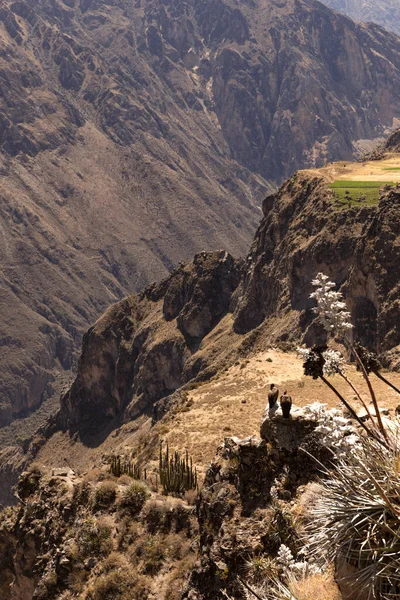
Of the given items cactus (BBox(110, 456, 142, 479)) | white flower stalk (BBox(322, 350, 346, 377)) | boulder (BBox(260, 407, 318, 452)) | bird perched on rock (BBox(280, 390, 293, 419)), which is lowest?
cactus (BBox(110, 456, 142, 479))

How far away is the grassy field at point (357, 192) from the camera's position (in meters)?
55.6

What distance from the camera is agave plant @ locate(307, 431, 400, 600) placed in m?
8.23

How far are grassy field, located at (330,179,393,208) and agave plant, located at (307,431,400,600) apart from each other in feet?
158

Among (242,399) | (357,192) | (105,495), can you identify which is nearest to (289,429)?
(105,495)

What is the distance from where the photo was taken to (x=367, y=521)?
28.4 feet

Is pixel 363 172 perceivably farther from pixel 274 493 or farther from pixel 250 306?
pixel 274 493

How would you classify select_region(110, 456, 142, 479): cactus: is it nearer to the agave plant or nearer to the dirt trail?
the dirt trail

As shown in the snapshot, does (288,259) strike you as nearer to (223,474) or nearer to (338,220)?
(338,220)

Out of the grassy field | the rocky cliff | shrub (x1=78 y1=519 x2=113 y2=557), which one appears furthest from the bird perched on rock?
the grassy field

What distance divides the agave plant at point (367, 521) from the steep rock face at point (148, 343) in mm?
65107

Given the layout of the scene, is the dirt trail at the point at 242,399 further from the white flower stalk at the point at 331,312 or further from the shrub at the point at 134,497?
the white flower stalk at the point at 331,312

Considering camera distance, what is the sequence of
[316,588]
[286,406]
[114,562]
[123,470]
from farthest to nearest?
[123,470] < [114,562] < [286,406] < [316,588]

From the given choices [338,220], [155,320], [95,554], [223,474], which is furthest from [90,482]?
[155,320]

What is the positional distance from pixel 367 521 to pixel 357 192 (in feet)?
174
